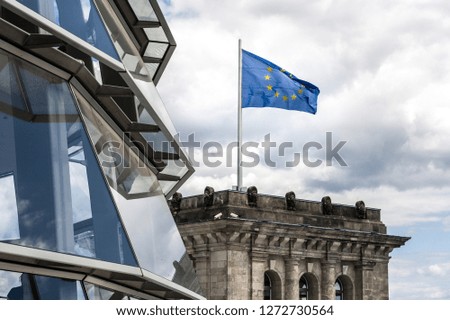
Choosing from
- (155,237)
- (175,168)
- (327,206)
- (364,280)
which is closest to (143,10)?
(175,168)

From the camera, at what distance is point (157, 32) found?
59.3 ft

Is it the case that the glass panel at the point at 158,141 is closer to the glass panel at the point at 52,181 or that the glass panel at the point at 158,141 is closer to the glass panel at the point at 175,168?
the glass panel at the point at 175,168

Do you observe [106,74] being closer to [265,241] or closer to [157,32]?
[157,32]

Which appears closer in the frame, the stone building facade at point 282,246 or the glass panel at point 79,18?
the glass panel at point 79,18

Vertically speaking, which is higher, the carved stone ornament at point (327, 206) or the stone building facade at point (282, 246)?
the carved stone ornament at point (327, 206)

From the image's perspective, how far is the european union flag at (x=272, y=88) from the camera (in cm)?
4641

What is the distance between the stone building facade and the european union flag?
14.7 ft

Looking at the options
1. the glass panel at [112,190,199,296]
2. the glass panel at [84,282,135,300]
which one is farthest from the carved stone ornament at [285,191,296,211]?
the glass panel at [84,282,135,300]

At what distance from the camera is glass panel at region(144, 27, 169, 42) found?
705 inches

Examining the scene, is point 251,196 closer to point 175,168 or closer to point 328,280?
point 328,280

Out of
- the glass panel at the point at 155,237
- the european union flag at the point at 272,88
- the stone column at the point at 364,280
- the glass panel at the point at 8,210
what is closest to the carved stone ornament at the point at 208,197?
the european union flag at the point at 272,88

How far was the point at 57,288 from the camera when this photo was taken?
11078 mm

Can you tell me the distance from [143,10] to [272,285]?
Answer: 32.5 meters
